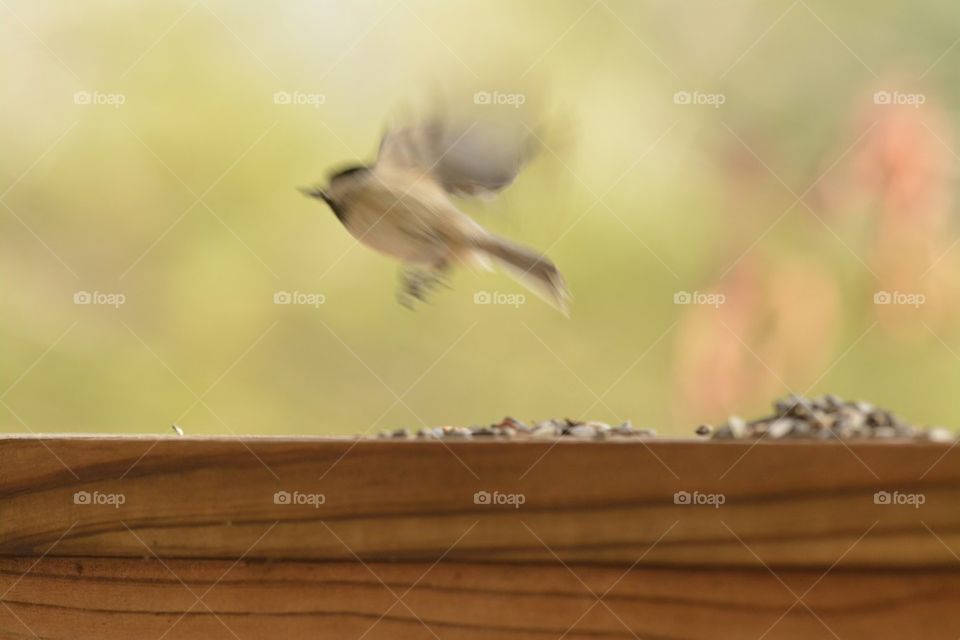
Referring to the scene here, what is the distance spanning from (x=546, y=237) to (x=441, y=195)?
608 mm

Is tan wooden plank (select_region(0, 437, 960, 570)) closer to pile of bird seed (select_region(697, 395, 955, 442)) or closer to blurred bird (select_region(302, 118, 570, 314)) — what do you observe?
pile of bird seed (select_region(697, 395, 955, 442))

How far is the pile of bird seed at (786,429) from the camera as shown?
3.11ft

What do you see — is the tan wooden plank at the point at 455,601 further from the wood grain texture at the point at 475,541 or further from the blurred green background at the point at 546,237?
the blurred green background at the point at 546,237

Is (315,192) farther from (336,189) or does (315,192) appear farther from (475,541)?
(475,541)

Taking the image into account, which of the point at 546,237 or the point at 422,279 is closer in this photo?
the point at 422,279

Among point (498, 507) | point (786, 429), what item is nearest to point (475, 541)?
point (498, 507)

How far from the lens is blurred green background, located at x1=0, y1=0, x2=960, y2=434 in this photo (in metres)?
2.29

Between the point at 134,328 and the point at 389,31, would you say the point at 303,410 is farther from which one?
the point at 389,31

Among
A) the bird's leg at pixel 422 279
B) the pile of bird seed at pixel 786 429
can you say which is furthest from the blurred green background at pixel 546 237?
the pile of bird seed at pixel 786 429

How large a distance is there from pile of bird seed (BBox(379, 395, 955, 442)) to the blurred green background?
1022mm

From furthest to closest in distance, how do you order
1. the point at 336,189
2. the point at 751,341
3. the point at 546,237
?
1. the point at 751,341
2. the point at 546,237
3. the point at 336,189

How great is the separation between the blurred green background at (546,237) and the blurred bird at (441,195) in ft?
1.86

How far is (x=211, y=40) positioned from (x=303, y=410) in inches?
42.1

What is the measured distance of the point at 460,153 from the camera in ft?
4.83
